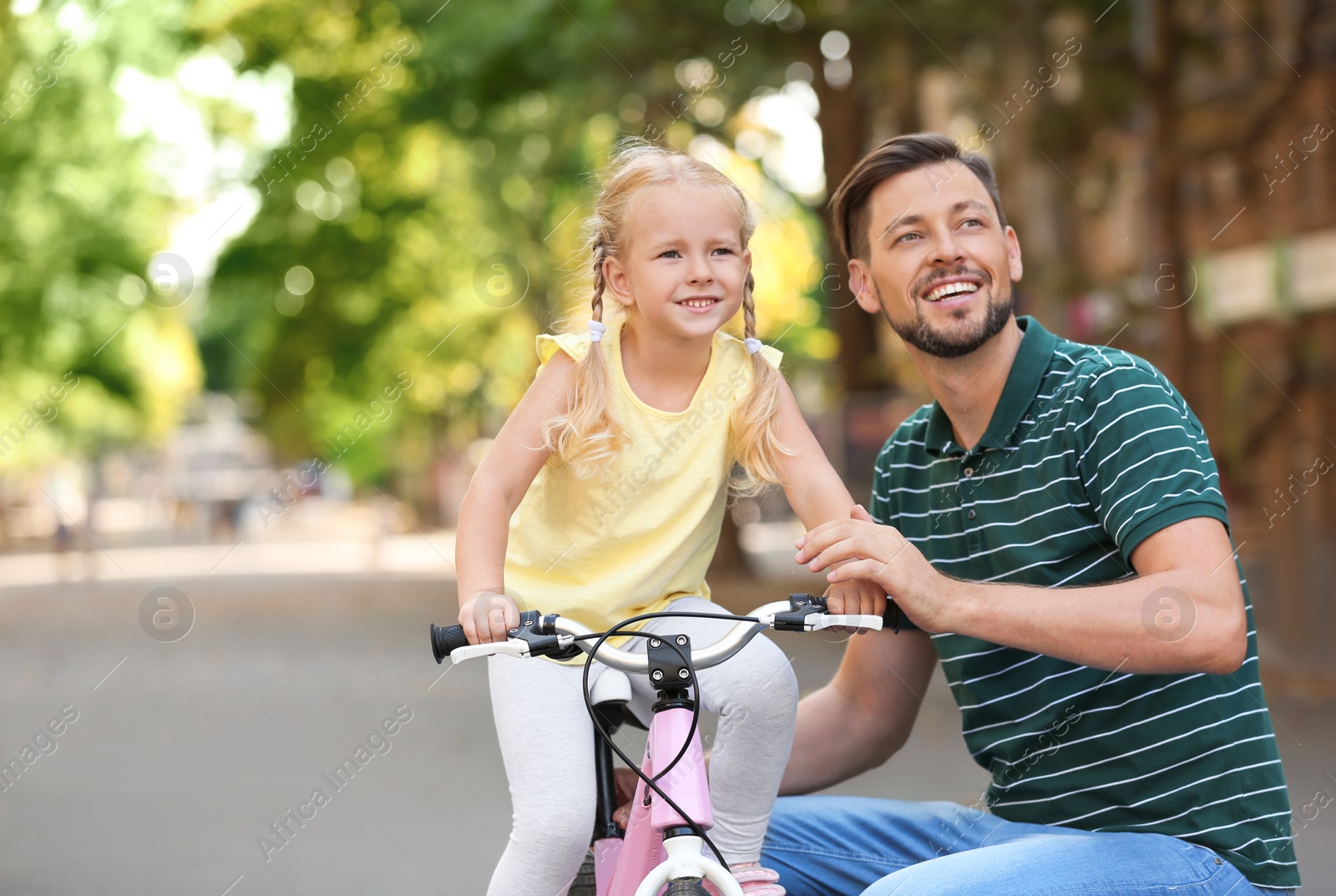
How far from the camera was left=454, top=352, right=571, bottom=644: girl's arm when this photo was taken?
2.30 metres

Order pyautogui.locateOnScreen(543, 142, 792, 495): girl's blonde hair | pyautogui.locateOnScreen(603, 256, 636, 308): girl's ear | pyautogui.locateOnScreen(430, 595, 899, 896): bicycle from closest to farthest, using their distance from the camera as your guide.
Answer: pyautogui.locateOnScreen(430, 595, 899, 896): bicycle → pyautogui.locateOnScreen(543, 142, 792, 495): girl's blonde hair → pyautogui.locateOnScreen(603, 256, 636, 308): girl's ear

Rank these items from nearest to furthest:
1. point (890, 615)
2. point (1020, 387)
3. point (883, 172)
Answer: point (890, 615)
point (1020, 387)
point (883, 172)

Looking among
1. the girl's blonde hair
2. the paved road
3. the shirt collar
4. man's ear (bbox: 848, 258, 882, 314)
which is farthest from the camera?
the paved road

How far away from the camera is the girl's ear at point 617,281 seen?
8.43ft

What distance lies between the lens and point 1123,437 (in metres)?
2.55

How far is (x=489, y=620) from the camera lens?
2.12 m

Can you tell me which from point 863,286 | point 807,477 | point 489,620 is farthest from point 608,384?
point 863,286

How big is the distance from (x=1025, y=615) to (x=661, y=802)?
702 millimetres

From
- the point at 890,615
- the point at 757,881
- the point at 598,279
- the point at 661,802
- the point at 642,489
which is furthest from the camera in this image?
the point at 598,279

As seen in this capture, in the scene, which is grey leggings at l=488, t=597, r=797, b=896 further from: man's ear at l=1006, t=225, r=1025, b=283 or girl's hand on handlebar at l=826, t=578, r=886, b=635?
man's ear at l=1006, t=225, r=1025, b=283

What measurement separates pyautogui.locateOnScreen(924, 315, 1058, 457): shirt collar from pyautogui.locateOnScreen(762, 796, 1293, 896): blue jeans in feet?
2.50

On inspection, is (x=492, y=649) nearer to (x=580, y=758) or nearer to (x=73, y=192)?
(x=580, y=758)

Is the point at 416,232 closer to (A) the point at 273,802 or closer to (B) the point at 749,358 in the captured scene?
(A) the point at 273,802

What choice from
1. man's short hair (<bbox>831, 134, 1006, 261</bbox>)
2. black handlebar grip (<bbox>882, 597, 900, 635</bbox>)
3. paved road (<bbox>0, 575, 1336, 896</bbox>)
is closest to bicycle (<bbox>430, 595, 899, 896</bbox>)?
black handlebar grip (<bbox>882, 597, 900, 635</bbox>)
